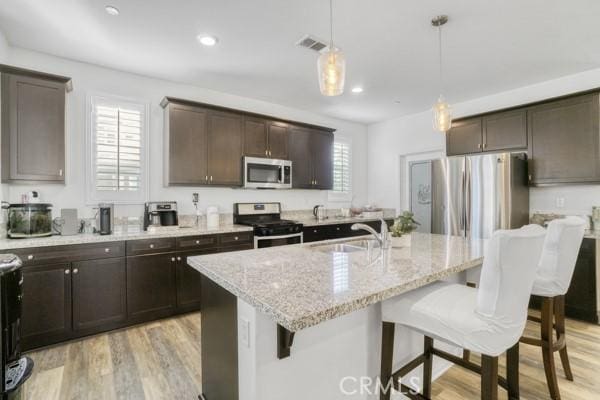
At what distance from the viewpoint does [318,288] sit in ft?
3.89

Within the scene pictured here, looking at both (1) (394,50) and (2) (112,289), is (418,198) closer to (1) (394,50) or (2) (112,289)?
(1) (394,50)

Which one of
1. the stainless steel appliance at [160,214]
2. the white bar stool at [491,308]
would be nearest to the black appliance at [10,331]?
the white bar stool at [491,308]

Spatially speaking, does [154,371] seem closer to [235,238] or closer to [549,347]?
[235,238]

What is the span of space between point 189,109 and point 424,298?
10.6ft

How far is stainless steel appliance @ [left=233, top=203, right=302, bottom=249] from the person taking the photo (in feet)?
11.8

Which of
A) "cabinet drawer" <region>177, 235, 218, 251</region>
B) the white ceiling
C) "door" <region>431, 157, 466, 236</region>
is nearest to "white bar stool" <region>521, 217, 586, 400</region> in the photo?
the white ceiling

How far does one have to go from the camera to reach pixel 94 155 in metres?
3.18

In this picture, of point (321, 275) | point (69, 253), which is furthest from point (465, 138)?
point (69, 253)

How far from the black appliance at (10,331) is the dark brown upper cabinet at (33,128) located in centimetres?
175

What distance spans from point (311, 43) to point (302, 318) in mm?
2587

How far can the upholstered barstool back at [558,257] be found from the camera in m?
1.76

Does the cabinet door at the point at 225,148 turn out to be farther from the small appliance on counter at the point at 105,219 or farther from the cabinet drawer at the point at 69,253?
the cabinet drawer at the point at 69,253

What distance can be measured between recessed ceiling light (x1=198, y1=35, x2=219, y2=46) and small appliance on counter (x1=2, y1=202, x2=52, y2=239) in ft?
6.84

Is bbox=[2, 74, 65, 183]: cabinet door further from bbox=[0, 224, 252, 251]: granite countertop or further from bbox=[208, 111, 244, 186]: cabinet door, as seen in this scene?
bbox=[208, 111, 244, 186]: cabinet door
